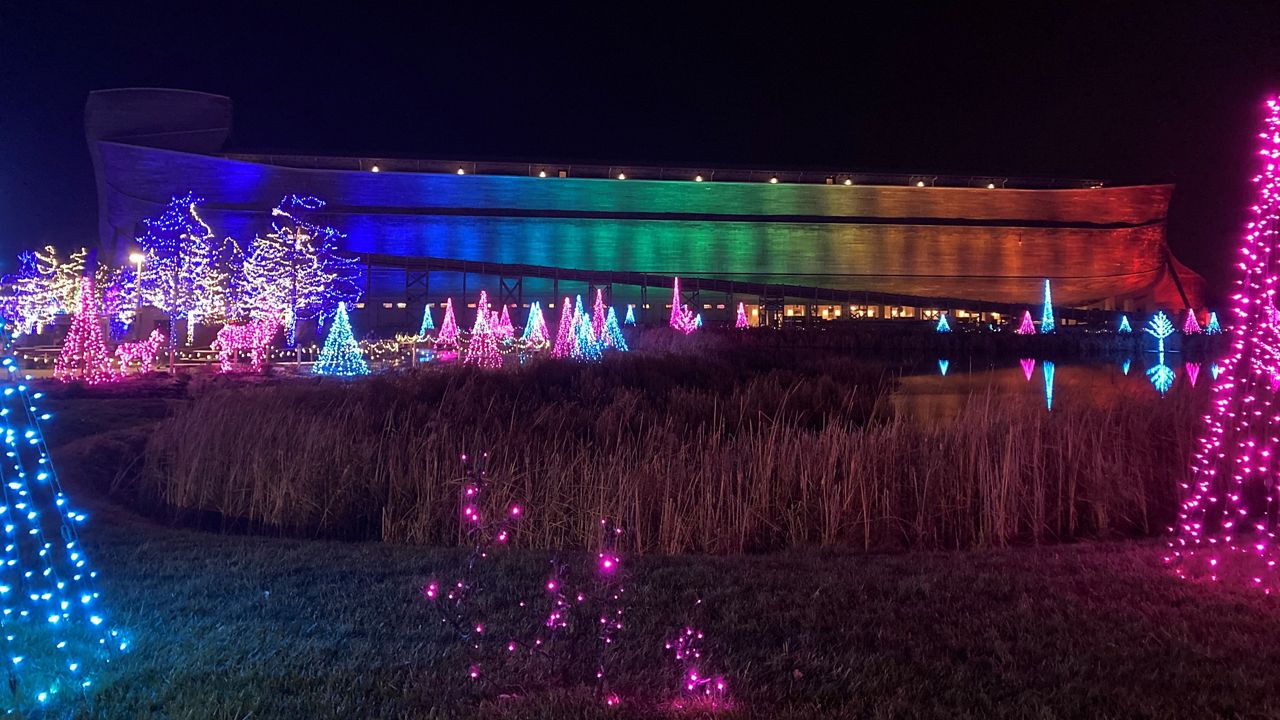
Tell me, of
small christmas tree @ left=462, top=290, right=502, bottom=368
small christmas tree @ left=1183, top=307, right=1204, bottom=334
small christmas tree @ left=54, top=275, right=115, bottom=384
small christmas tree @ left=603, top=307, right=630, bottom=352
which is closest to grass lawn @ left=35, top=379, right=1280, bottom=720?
small christmas tree @ left=462, top=290, right=502, bottom=368

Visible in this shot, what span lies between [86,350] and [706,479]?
17.2 m

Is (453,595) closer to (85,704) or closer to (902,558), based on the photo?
(85,704)

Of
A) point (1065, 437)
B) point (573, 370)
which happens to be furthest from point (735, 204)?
point (1065, 437)

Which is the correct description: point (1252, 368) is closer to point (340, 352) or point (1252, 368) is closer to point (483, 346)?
point (483, 346)

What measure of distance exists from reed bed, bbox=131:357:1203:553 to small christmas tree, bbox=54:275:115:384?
1098 centimetres

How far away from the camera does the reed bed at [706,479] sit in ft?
23.1

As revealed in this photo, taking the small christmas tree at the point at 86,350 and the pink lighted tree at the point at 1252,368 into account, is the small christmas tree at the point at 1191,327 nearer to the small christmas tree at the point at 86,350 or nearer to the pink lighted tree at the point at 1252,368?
the pink lighted tree at the point at 1252,368

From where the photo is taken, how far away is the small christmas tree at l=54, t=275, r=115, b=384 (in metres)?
18.5

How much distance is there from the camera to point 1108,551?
625cm

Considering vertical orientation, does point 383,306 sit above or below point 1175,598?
above

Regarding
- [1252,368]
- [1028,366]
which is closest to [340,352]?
[1252,368]

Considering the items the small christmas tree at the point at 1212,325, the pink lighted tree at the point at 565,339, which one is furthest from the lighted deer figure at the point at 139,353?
the small christmas tree at the point at 1212,325

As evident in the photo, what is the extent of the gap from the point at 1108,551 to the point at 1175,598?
130 centimetres

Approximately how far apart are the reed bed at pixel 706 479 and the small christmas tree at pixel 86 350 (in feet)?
36.0
